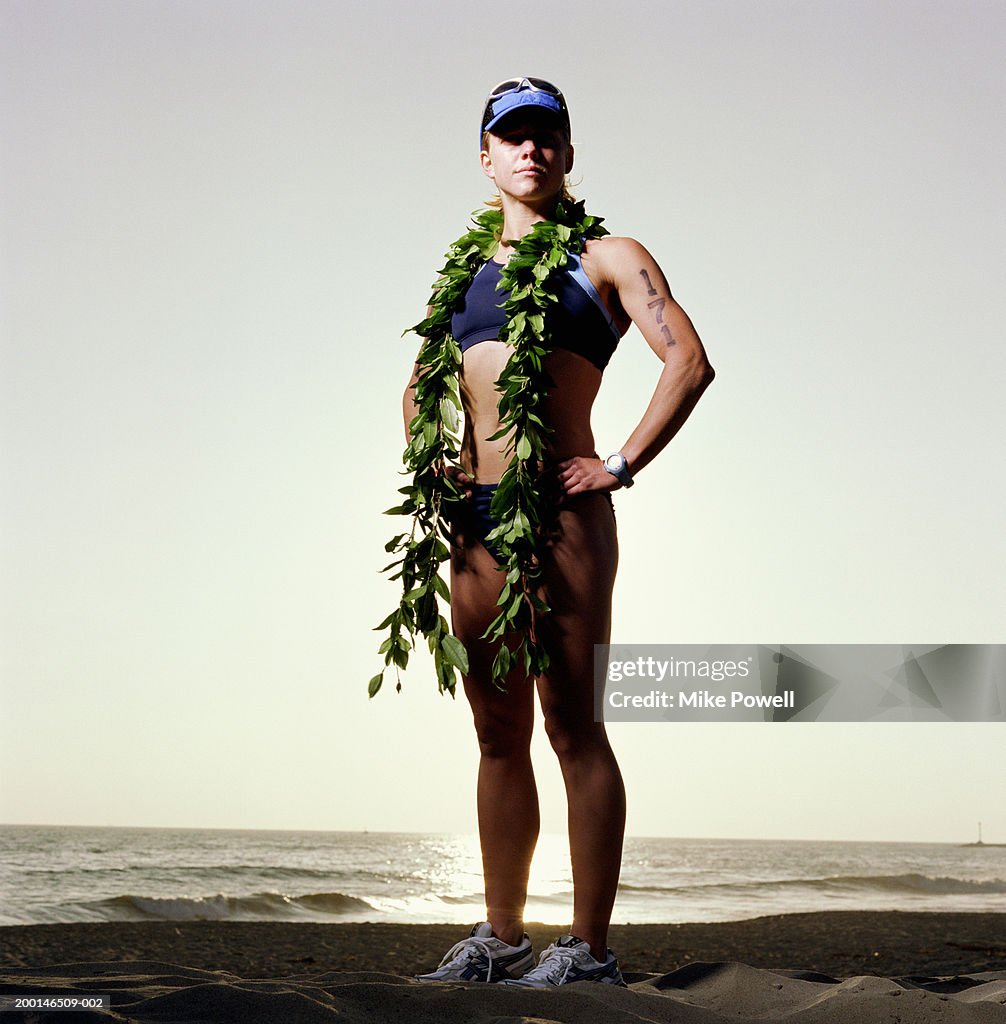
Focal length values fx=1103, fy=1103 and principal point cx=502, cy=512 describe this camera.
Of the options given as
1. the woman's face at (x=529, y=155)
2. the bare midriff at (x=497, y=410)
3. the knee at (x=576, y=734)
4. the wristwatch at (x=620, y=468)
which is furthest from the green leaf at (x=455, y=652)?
the woman's face at (x=529, y=155)

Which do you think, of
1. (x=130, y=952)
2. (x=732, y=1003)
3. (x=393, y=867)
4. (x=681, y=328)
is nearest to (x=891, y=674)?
(x=732, y=1003)

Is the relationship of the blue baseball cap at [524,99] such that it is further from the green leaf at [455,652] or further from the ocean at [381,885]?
the ocean at [381,885]

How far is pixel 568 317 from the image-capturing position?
2623 mm

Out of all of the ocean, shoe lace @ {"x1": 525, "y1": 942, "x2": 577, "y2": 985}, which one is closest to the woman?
shoe lace @ {"x1": 525, "y1": 942, "x2": 577, "y2": 985}

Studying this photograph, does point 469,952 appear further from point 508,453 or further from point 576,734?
Answer: point 508,453

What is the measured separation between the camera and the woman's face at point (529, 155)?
271cm

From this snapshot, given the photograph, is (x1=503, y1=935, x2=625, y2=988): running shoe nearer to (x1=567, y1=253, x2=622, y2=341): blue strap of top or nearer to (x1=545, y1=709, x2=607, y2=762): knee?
(x1=545, y1=709, x2=607, y2=762): knee

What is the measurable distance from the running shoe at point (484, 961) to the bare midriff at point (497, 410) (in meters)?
1.08

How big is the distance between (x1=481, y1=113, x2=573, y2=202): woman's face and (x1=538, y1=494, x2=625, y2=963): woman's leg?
80 cm

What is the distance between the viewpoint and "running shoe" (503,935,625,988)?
2387mm

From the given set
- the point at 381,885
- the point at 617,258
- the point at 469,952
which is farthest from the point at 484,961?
the point at 381,885

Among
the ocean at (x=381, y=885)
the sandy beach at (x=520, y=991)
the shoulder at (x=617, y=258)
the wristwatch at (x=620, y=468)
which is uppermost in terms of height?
the shoulder at (x=617, y=258)

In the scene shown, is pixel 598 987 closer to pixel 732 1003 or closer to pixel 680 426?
pixel 732 1003

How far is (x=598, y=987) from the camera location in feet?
7.68
